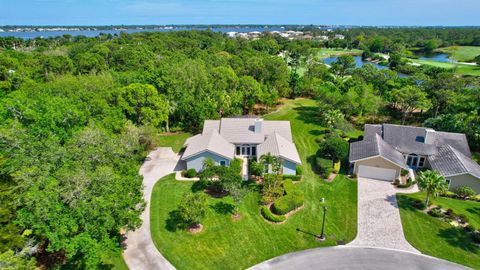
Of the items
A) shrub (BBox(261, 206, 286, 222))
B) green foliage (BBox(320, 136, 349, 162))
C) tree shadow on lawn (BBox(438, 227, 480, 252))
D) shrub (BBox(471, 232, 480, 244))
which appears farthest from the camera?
green foliage (BBox(320, 136, 349, 162))

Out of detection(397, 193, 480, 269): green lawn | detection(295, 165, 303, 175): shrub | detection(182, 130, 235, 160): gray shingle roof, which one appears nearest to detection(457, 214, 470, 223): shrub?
detection(397, 193, 480, 269): green lawn

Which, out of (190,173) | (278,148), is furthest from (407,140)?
Result: (190,173)

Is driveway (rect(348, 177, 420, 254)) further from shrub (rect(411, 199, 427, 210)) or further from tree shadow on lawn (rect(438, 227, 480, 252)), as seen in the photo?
tree shadow on lawn (rect(438, 227, 480, 252))

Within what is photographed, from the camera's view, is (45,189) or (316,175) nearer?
(45,189)

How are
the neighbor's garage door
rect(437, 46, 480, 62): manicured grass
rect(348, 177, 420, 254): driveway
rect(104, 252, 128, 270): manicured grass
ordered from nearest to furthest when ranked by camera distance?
rect(104, 252, 128, 270): manicured grass, rect(348, 177, 420, 254): driveway, the neighbor's garage door, rect(437, 46, 480, 62): manicured grass

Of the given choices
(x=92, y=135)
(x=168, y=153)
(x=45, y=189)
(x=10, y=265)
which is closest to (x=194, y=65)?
(x=168, y=153)

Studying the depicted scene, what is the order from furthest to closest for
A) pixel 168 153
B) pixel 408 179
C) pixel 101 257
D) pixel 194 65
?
pixel 194 65 < pixel 168 153 < pixel 408 179 < pixel 101 257

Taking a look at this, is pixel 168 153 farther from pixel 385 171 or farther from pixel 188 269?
pixel 385 171

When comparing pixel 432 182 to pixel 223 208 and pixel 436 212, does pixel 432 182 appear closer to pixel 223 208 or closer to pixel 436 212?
pixel 436 212
